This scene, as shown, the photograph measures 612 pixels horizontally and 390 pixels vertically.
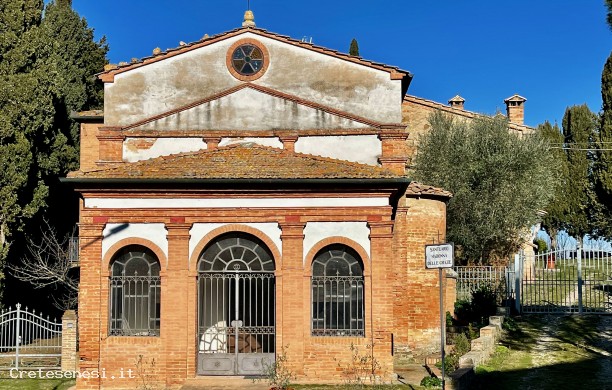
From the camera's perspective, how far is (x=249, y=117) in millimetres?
18562

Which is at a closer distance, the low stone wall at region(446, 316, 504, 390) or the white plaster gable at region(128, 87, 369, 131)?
the low stone wall at region(446, 316, 504, 390)

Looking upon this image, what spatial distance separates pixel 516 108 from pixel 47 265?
88.2 feet

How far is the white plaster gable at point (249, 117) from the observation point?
60.6 feet

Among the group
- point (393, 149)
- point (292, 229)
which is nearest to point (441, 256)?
point (292, 229)

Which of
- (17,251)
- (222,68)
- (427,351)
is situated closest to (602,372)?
(427,351)

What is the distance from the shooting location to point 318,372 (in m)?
15.3

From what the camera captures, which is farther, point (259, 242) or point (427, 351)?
point (427, 351)

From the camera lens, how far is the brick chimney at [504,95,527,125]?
133ft

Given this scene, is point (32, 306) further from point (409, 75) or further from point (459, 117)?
point (459, 117)

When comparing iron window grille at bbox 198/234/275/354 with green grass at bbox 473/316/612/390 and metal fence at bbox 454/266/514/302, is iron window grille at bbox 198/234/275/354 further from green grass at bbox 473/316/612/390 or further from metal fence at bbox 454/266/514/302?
metal fence at bbox 454/266/514/302

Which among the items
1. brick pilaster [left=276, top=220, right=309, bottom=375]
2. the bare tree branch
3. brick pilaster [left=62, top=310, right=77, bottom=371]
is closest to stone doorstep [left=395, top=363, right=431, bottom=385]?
brick pilaster [left=276, top=220, right=309, bottom=375]

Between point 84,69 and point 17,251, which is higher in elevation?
point 84,69

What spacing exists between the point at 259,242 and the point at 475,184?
55.2 ft

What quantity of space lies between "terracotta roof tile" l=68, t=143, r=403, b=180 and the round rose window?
297 centimetres
